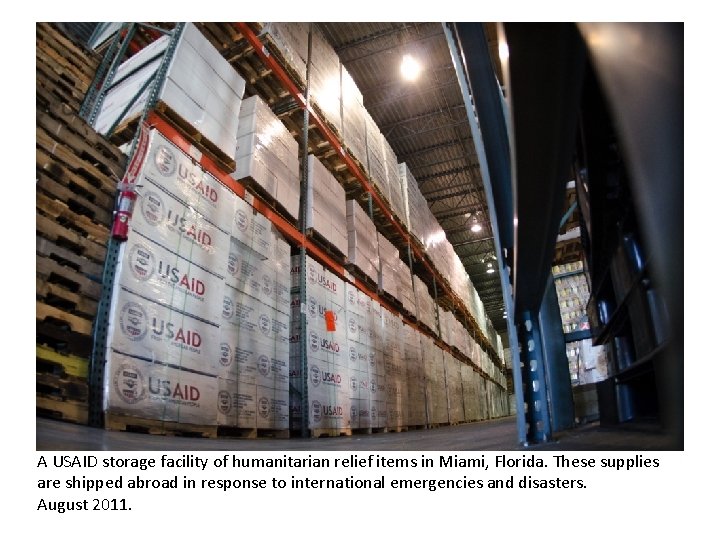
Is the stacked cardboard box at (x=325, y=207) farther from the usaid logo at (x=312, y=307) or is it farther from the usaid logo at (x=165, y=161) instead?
the usaid logo at (x=165, y=161)

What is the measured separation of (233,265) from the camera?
11.7ft

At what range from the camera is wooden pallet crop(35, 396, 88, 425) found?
87.0 inches

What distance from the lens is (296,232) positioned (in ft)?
15.2

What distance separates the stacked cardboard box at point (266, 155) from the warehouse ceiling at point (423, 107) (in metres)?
4.62

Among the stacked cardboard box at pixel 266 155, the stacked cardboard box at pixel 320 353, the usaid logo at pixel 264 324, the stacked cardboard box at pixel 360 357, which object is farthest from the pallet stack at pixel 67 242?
the stacked cardboard box at pixel 360 357

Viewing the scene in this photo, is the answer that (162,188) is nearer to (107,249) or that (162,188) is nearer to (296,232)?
(107,249)

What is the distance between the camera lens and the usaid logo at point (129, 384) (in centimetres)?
241

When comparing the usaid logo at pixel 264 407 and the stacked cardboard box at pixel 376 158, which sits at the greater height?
the stacked cardboard box at pixel 376 158

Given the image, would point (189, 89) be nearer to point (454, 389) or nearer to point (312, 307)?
point (312, 307)

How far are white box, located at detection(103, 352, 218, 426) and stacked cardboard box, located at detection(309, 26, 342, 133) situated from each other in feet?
12.5

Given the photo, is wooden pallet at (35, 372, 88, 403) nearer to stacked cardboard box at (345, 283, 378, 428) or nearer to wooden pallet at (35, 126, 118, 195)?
wooden pallet at (35, 126, 118, 195)

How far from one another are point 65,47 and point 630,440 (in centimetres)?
558

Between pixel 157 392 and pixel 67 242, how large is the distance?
1.05 metres
